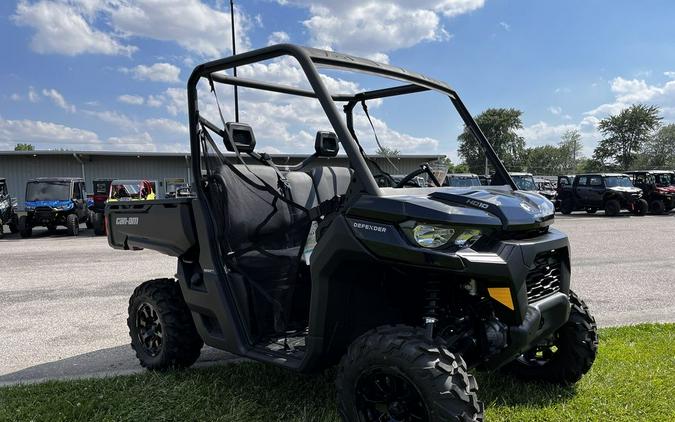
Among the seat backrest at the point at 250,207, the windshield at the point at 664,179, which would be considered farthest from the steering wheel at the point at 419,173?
the windshield at the point at 664,179

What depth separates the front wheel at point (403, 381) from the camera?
7.34ft

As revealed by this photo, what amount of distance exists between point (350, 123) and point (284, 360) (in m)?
2.01

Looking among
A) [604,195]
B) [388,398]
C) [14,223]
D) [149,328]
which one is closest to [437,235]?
[388,398]

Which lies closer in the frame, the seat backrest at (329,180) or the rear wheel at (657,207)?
the seat backrest at (329,180)

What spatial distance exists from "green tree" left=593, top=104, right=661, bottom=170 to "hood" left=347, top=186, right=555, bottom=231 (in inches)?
2573

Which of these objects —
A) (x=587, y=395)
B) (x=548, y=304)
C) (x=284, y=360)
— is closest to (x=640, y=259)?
(x=587, y=395)

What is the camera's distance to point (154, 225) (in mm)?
Answer: 3801

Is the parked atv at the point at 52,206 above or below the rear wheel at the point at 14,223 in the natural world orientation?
above

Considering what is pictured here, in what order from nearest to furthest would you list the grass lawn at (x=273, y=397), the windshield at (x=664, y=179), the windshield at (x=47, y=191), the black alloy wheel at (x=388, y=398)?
the black alloy wheel at (x=388, y=398) → the grass lawn at (x=273, y=397) → the windshield at (x=47, y=191) → the windshield at (x=664, y=179)

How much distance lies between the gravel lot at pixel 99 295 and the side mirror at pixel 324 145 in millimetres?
2178

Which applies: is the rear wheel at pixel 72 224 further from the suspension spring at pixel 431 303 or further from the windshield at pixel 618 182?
the windshield at pixel 618 182

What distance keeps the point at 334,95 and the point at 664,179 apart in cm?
2529

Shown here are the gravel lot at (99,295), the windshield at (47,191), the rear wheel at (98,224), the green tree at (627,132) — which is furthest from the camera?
the green tree at (627,132)

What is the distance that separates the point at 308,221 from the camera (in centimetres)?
359
